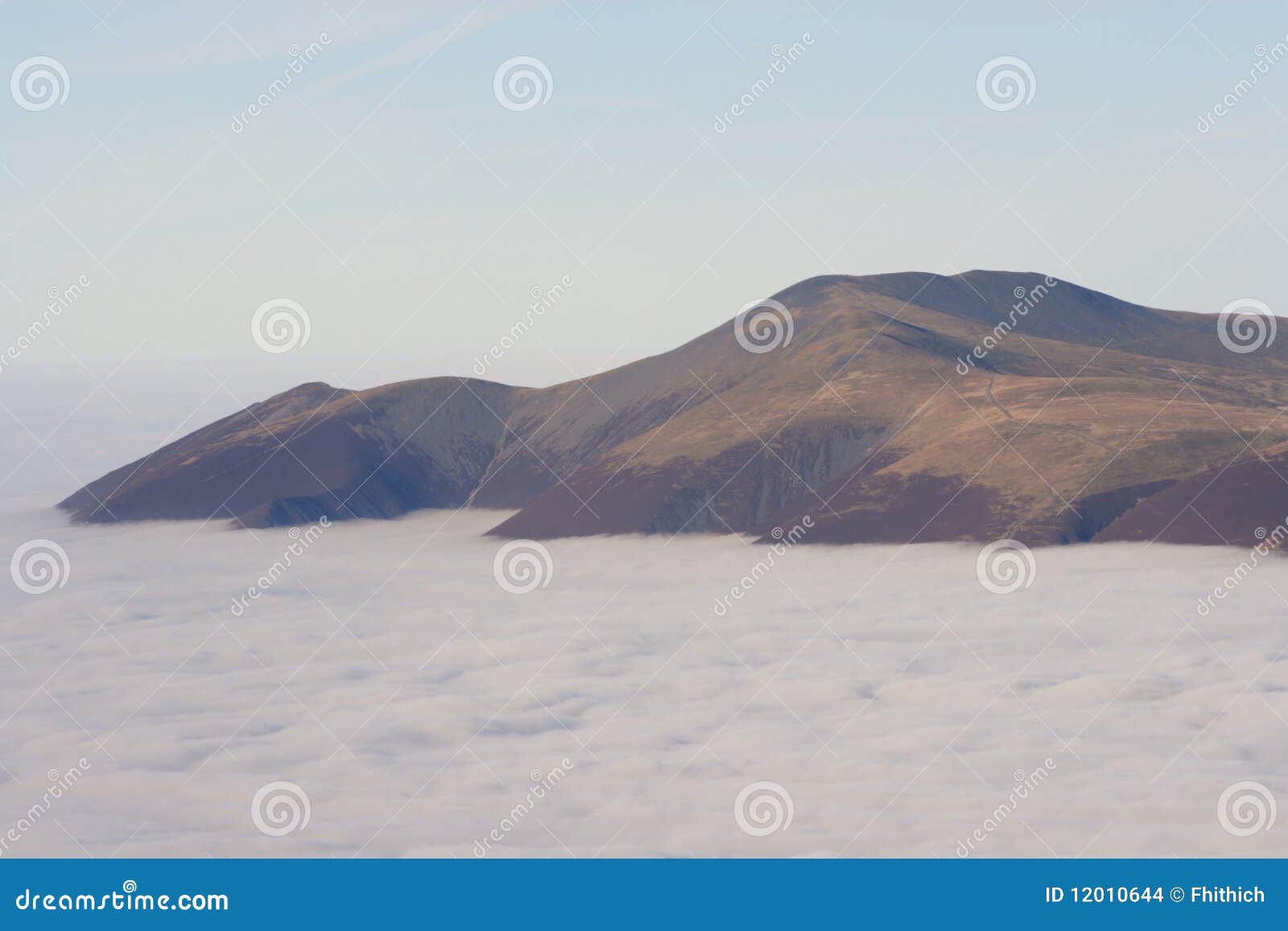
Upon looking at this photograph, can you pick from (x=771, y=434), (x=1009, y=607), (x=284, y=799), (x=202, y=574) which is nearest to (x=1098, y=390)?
(x=771, y=434)

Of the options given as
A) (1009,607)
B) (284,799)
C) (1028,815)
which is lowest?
(284,799)

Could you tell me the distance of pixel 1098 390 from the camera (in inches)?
7165

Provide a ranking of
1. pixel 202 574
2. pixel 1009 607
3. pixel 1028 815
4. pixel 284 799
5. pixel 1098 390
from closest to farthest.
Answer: pixel 1028 815, pixel 284 799, pixel 1009 607, pixel 1098 390, pixel 202 574

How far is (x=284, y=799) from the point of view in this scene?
81.6m

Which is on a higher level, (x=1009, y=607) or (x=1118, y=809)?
(x=1009, y=607)

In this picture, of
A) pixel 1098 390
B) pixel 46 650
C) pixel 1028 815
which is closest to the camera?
pixel 1028 815

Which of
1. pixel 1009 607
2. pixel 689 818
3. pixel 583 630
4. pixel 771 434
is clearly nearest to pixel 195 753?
pixel 689 818

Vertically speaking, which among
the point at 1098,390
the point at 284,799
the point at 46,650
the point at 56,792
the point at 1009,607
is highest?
the point at 1098,390

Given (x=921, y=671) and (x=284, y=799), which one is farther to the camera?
(x=921, y=671)

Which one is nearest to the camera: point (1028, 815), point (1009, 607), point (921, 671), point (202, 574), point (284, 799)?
point (1028, 815)

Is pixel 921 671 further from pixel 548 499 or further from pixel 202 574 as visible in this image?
pixel 202 574

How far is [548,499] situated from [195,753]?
10352 centimetres

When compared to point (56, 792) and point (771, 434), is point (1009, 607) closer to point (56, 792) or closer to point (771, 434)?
point (771, 434)

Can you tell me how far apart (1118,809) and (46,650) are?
116 meters
